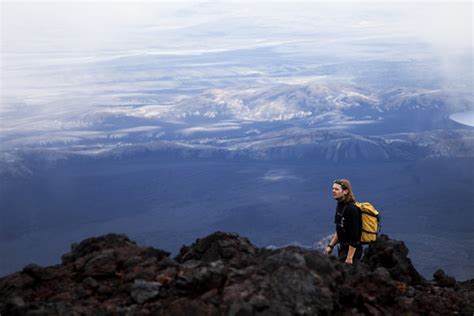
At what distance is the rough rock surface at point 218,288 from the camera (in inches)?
437

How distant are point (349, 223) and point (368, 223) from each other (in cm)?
63

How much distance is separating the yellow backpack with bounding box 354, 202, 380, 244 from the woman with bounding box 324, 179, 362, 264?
25 cm

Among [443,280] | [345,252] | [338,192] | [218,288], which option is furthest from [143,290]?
[443,280]

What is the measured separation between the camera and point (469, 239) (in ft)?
572

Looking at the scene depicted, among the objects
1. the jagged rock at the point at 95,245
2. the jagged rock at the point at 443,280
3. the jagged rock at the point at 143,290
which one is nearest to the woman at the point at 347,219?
the jagged rock at the point at 443,280

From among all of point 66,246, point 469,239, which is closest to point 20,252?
point 66,246

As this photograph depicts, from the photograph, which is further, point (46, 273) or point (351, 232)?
point (351, 232)

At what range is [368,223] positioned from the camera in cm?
1483

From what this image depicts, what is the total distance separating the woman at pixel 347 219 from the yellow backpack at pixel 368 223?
0.25 metres

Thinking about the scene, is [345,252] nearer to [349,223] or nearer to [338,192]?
[349,223]

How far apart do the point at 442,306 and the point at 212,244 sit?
17.2 ft

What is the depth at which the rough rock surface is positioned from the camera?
1110cm

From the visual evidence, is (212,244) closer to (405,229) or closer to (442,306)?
(442,306)

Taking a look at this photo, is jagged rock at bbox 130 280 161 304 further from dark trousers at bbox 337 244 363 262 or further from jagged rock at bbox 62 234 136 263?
dark trousers at bbox 337 244 363 262
